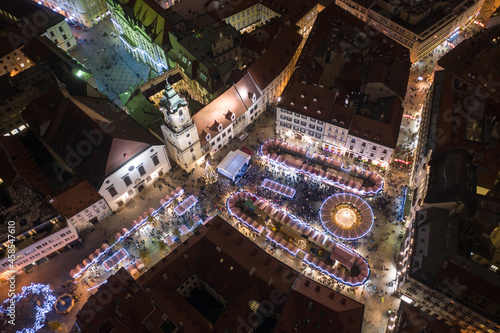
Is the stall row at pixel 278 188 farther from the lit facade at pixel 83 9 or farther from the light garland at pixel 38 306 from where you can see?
the lit facade at pixel 83 9

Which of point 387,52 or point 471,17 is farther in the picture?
point 471,17

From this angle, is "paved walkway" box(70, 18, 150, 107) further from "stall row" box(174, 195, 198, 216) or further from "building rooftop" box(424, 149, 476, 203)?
"building rooftop" box(424, 149, 476, 203)

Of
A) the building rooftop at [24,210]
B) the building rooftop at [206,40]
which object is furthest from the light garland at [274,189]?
the building rooftop at [24,210]

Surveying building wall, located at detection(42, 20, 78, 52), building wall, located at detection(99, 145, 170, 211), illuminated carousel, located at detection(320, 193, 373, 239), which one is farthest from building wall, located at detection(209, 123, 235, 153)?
building wall, located at detection(42, 20, 78, 52)

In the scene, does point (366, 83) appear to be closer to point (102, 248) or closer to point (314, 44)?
point (314, 44)

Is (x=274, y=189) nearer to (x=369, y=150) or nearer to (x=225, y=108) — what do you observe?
(x=225, y=108)

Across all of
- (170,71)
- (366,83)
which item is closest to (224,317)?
(366,83)
